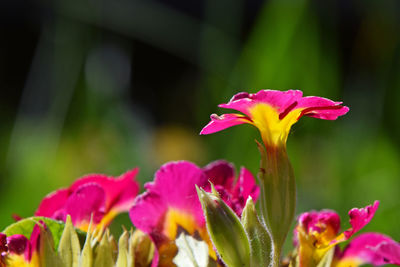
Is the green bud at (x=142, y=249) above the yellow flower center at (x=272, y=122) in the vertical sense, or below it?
below

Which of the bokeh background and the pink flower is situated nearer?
the pink flower

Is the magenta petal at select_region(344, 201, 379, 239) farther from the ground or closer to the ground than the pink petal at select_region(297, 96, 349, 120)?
closer to the ground

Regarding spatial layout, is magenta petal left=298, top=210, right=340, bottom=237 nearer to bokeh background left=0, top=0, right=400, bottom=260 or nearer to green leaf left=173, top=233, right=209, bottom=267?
green leaf left=173, top=233, right=209, bottom=267

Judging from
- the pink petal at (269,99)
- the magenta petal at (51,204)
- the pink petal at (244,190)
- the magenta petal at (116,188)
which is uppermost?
the pink petal at (269,99)

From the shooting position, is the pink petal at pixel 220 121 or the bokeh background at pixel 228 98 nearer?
the pink petal at pixel 220 121

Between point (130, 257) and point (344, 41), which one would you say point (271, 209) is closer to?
point (130, 257)

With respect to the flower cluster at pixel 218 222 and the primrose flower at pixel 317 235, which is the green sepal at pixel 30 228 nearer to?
the flower cluster at pixel 218 222

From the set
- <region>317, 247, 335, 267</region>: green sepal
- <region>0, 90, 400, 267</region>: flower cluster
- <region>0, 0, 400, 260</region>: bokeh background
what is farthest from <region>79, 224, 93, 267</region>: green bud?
<region>0, 0, 400, 260</region>: bokeh background

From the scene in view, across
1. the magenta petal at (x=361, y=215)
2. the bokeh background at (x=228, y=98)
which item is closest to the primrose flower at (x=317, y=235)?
the magenta petal at (x=361, y=215)
